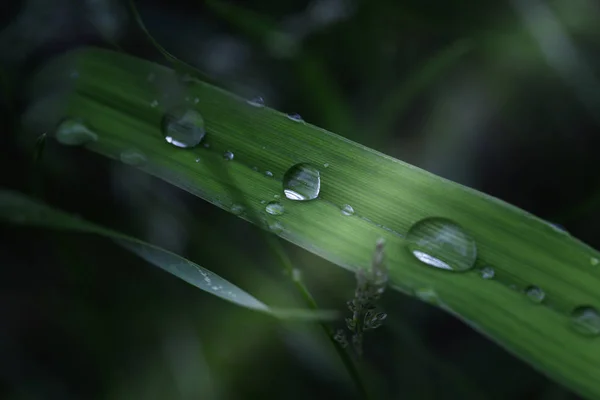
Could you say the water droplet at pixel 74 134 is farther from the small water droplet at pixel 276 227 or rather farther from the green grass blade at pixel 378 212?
the small water droplet at pixel 276 227

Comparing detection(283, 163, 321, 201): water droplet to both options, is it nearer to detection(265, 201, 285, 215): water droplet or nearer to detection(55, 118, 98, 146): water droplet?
detection(265, 201, 285, 215): water droplet

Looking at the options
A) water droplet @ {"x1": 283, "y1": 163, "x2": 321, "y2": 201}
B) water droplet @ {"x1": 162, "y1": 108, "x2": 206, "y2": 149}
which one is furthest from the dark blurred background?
water droplet @ {"x1": 283, "y1": 163, "x2": 321, "y2": 201}

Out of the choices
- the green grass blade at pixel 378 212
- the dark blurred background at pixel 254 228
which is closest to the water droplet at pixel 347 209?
the green grass blade at pixel 378 212

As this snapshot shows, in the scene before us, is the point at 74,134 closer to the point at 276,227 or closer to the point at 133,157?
the point at 133,157

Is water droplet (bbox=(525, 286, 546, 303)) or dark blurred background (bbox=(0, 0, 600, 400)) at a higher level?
dark blurred background (bbox=(0, 0, 600, 400))

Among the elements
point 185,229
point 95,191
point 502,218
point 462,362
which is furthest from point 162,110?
point 462,362

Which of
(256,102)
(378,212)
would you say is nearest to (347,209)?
(378,212)

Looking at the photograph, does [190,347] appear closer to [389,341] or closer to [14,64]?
[389,341]
